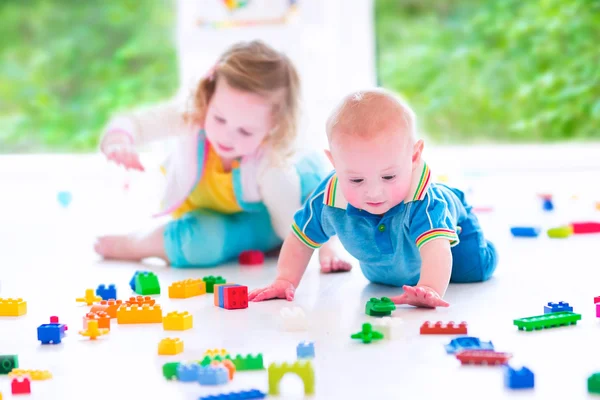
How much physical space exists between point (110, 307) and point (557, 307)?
26.8 inches

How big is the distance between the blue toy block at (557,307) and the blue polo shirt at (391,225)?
0.18 meters

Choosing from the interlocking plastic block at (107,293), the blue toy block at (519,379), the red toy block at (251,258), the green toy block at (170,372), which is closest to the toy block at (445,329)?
the blue toy block at (519,379)

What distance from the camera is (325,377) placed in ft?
3.27

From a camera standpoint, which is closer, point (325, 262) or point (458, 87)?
point (325, 262)

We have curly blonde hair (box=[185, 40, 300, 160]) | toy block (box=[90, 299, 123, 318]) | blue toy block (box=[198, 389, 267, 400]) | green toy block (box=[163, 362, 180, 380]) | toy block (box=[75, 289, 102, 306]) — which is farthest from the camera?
curly blonde hair (box=[185, 40, 300, 160])

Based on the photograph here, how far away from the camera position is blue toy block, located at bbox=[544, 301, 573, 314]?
4.11 ft

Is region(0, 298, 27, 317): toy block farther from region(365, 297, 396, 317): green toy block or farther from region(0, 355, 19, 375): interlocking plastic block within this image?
region(365, 297, 396, 317): green toy block

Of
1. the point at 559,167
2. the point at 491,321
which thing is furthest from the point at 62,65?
the point at 491,321

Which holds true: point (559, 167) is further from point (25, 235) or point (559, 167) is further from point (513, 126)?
point (25, 235)

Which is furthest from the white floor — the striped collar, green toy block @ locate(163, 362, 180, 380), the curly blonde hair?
the curly blonde hair

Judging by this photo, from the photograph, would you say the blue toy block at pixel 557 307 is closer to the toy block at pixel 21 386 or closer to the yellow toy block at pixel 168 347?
the yellow toy block at pixel 168 347

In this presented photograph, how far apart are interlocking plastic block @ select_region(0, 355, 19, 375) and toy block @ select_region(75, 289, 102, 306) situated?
0.38 metres

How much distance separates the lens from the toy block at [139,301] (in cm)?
134

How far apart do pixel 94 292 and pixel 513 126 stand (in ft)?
6.90
